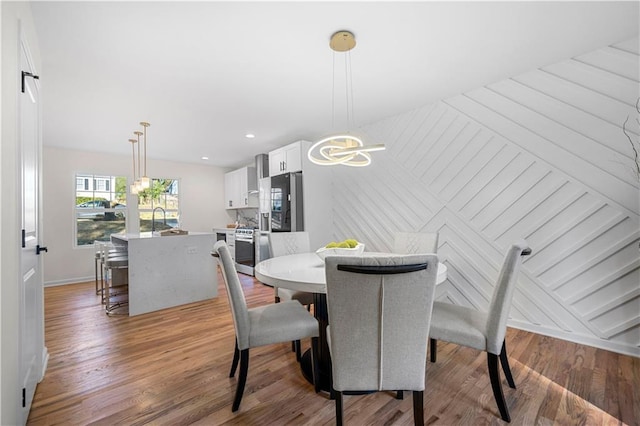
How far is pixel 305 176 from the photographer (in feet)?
13.3

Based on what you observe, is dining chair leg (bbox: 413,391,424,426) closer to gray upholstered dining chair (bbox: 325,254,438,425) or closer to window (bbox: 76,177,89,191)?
gray upholstered dining chair (bbox: 325,254,438,425)

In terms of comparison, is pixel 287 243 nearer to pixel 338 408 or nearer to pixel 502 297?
pixel 338 408

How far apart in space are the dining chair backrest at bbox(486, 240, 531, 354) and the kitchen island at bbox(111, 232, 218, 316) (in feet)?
10.5

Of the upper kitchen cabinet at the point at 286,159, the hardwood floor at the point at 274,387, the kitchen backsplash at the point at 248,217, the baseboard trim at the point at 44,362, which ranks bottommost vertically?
the hardwood floor at the point at 274,387

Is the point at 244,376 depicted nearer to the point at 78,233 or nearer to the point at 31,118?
the point at 31,118

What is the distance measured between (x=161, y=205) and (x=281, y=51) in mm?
4984

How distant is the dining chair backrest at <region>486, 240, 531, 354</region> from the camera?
143cm

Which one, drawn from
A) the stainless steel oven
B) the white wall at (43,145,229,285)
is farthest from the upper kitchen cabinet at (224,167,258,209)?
the white wall at (43,145,229,285)

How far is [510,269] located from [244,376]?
158 centimetres

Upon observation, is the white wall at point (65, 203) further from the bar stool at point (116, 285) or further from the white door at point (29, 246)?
the white door at point (29, 246)

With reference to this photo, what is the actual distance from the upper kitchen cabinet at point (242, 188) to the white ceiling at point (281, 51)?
7.68 ft

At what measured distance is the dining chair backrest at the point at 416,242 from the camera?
8.27ft

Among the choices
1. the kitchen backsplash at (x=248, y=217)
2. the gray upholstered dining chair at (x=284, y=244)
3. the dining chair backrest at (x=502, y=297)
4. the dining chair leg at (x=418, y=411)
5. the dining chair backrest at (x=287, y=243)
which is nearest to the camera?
the dining chair leg at (x=418, y=411)

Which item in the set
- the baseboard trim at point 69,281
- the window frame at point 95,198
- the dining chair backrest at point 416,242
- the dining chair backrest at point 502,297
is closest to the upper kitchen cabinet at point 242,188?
the window frame at point 95,198
